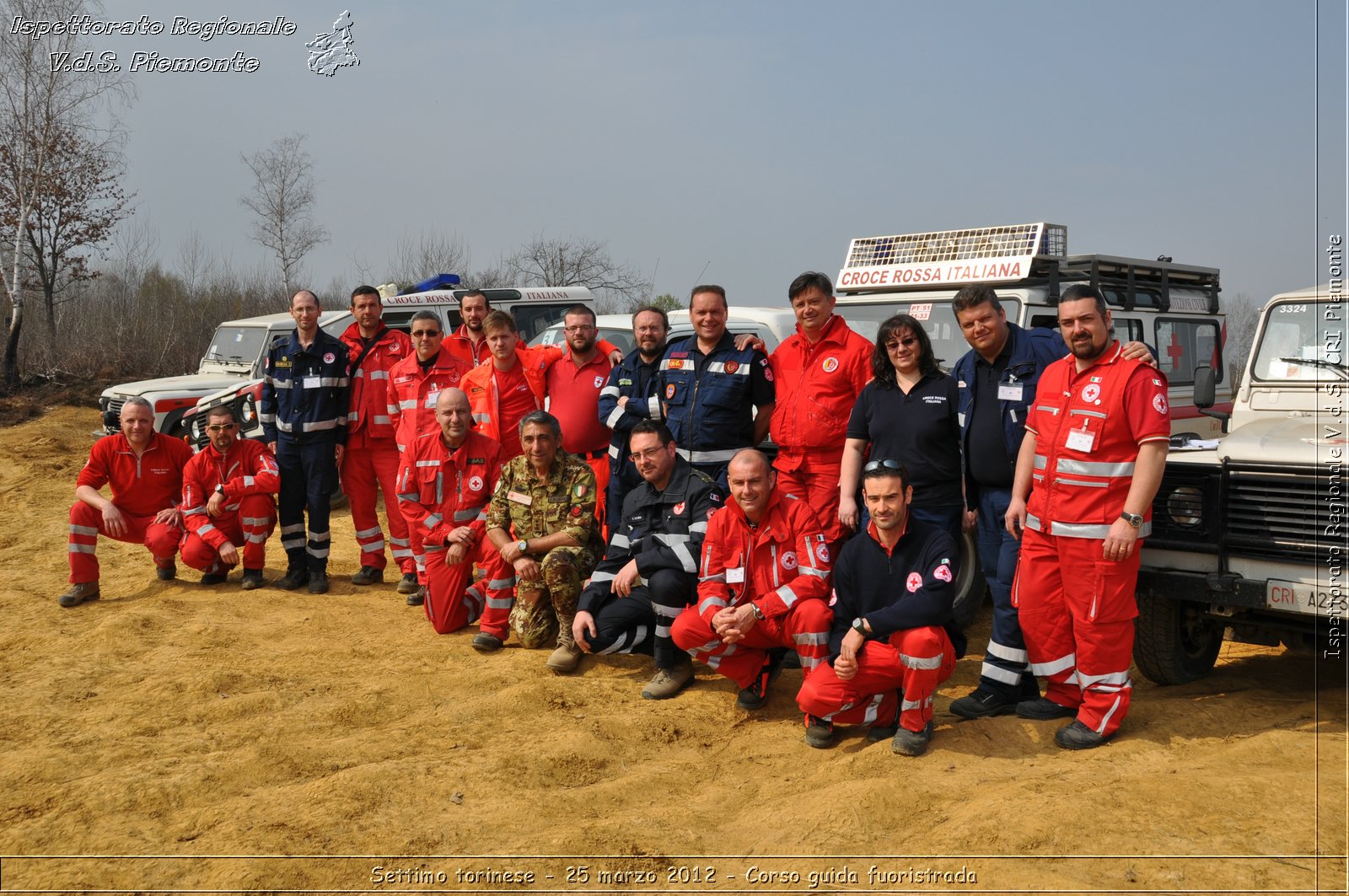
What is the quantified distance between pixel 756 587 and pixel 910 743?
1072 mm

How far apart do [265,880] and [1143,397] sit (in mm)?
3875

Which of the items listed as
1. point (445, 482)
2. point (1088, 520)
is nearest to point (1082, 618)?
point (1088, 520)

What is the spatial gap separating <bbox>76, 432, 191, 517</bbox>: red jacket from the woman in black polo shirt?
5.55 meters

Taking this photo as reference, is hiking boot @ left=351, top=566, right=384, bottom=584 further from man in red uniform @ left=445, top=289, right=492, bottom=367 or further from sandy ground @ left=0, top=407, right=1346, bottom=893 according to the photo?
man in red uniform @ left=445, top=289, right=492, bottom=367

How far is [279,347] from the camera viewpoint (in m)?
7.86

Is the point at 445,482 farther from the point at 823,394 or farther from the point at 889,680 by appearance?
the point at 889,680

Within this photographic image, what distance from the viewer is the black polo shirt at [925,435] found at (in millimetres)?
4969

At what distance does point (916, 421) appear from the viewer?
196 inches

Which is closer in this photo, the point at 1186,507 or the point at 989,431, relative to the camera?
the point at 1186,507

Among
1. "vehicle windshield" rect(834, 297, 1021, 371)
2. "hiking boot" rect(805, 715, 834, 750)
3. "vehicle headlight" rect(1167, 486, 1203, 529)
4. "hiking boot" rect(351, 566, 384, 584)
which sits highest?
"vehicle windshield" rect(834, 297, 1021, 371)

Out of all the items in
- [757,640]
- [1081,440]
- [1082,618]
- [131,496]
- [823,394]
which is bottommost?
[757,640]

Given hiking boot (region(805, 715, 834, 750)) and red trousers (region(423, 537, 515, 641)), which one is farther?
red trousers (region(423, 537, 515, 641))

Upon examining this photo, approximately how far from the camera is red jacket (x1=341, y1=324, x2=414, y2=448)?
26.0 ft

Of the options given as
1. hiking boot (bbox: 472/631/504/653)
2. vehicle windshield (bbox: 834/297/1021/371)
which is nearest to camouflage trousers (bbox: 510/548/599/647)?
hiking boot (bbox: 472/631/504/653)
